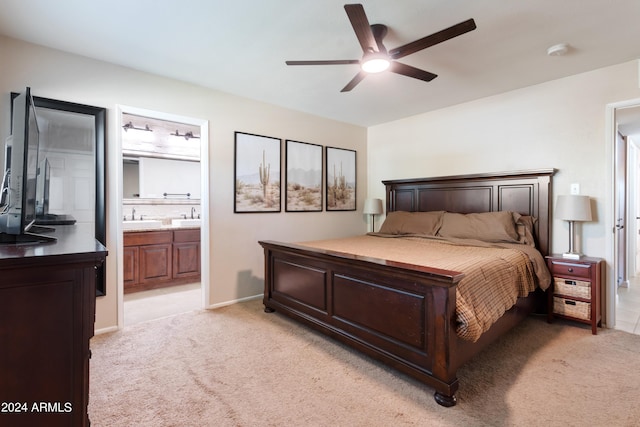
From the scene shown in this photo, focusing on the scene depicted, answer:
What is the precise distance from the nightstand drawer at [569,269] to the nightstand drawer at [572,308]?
247 mm

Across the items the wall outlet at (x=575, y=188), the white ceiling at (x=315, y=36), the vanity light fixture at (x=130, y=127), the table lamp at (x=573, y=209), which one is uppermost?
the white ceiling at (x=315, y=36)

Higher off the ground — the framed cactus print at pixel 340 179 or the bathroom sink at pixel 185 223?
the framed cactus print at pixel 340 179

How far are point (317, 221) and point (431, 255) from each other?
2.13 m

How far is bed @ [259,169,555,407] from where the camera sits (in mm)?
1834

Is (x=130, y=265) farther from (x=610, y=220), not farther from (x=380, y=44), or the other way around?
(x=610, y=220)

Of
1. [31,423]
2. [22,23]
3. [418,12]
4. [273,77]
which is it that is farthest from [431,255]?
[22,23]

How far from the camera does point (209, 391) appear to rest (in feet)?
6.40

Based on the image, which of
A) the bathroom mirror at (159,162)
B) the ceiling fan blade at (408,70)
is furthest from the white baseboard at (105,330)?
the ceiling fan blade at (408,70)

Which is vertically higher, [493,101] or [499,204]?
[493,101]

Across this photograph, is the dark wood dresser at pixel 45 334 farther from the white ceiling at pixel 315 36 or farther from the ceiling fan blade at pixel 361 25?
the white ceiling at pixel 315 36

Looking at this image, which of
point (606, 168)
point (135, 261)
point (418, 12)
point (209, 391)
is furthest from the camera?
point (135, 261)

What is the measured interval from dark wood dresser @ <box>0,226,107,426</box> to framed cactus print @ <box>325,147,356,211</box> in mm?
3793

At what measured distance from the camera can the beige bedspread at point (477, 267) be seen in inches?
74.2

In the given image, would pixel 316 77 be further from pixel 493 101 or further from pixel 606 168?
pixel 606 168
